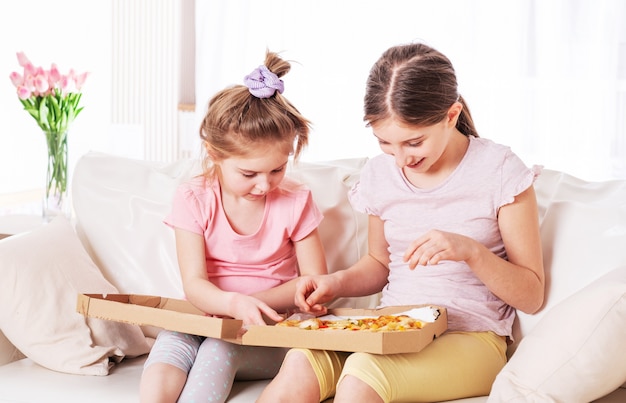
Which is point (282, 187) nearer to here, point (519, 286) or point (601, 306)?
point (519, 286)

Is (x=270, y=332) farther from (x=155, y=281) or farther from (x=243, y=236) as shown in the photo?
(x=155, y=281)

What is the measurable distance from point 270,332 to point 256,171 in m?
0.46

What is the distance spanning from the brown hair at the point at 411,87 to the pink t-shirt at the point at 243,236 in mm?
357

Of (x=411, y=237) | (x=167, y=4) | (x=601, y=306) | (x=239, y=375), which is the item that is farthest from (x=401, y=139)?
(x=167, y=4)

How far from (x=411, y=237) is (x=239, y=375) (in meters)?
0.49

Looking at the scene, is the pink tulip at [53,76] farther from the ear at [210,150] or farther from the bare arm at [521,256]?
the bare arm at [521,256]

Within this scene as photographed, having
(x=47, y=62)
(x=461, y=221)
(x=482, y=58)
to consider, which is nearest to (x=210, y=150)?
(x=461, y=221)

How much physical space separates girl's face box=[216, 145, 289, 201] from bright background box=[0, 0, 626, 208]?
1.95 meters

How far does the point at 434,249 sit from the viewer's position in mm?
1621

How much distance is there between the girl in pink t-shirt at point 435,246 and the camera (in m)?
1.63

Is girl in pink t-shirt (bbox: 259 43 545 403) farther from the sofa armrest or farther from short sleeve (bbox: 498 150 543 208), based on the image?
the sofa armrest

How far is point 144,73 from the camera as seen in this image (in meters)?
4.64

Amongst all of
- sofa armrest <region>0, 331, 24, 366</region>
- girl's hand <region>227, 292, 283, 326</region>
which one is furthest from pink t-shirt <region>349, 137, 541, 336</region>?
sofa armrest <region>0, 331, 24, 366</region>

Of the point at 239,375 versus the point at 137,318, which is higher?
the point at 137,318
